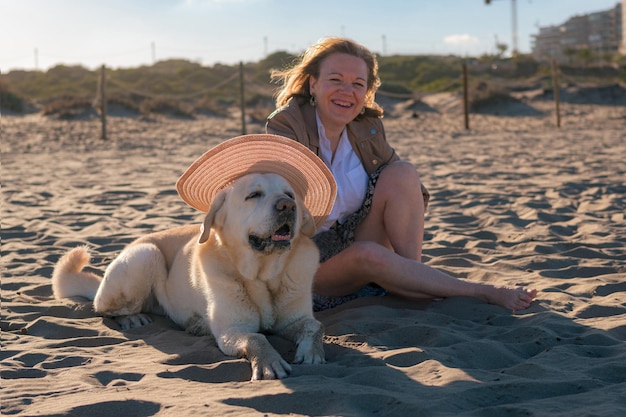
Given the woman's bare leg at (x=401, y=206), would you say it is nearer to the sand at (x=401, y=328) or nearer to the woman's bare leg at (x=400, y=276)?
Answer: the woman's bare leg at (x=400, y=276)

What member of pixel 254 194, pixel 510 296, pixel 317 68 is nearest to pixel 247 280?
pixel 254 194

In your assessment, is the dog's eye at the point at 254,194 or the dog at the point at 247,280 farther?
the dog's eye at the point at 254,194

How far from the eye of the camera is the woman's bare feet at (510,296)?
147 inches

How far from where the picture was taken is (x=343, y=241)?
4.29 meters

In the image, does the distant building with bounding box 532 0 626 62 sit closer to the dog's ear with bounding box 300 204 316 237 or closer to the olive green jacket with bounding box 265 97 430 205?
the olive green jacket with bounding box 265 97 430 205

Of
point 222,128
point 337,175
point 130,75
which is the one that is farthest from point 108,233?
point 130,75

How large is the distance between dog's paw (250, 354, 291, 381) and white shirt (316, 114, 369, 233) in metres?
1.43

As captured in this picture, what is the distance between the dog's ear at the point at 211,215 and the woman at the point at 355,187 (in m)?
0.83

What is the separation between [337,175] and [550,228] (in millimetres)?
2240

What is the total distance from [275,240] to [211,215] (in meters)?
0.35

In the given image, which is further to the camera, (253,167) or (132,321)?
(132,321)

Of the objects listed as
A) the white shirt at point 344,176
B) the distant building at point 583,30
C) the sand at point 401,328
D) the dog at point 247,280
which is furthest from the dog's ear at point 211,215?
the distant building at point 583,30

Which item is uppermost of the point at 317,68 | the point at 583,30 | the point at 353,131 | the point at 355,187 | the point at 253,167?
the point at 583,30

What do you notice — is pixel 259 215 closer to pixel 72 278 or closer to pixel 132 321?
pixel 132 321
